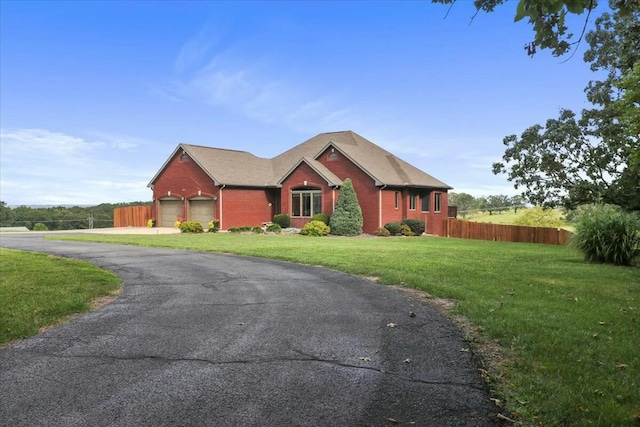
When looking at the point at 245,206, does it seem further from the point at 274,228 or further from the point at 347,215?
the point at 347,215

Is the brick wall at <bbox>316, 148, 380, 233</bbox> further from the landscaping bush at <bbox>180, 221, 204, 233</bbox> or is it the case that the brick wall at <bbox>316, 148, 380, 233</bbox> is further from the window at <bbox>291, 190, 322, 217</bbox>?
the landscaping bush at <bbox>180, 221, 204, 233</bbox>

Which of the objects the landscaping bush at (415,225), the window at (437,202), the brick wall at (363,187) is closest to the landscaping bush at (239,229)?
the brick wall at (363,187)

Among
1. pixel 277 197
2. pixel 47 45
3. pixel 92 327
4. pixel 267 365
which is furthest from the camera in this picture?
pixel 277 197

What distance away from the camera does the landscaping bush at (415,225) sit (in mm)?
30781

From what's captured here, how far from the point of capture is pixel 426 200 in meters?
34.7

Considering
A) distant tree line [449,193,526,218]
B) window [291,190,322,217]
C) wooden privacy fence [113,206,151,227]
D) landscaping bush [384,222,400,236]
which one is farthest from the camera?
distant tree line [449,193,526,218]

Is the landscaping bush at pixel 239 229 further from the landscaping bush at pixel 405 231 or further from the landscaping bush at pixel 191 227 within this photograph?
the landscaping bush at pixel 405 231

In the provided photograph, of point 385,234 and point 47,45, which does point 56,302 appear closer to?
point 47,45

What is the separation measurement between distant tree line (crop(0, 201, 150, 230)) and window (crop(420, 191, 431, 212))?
27964 mm

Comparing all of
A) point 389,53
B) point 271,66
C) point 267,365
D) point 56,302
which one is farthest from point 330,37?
point 267,365

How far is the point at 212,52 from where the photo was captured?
20.0 metres

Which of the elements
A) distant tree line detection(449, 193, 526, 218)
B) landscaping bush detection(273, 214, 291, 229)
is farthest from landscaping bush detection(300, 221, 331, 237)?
distant tree line detection(449, 193, 526, 218)

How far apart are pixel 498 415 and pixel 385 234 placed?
25024 mm

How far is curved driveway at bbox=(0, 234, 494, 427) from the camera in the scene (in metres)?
3.77
